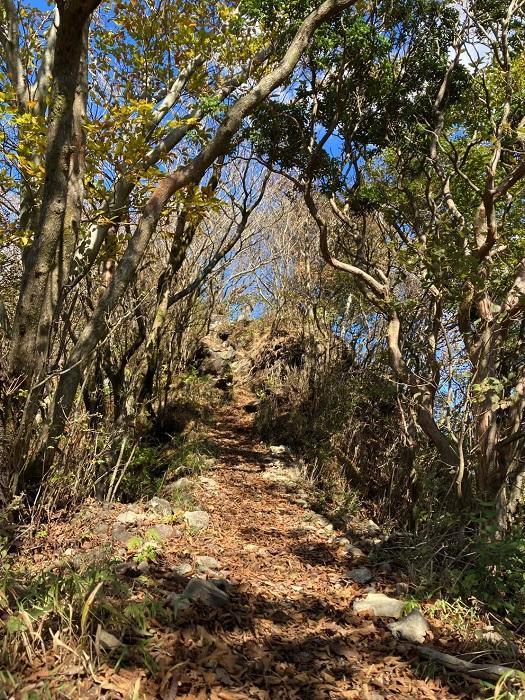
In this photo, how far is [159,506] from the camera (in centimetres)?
461

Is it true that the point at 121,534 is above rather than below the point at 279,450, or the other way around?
below

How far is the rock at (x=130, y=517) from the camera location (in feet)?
13.5

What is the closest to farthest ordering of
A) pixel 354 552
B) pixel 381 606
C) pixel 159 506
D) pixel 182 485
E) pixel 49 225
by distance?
1. pixel 381 606
2. pixel 49 225
3. pixel 354 552
4. pixel 159 506
5. pixel 182 485

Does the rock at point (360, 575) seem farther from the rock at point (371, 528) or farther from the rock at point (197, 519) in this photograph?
the rock at point (197, 519)

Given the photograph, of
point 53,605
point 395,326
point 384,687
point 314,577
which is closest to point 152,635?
point 53,605

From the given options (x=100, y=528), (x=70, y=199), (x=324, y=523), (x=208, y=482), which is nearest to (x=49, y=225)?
(x=70, y=199)

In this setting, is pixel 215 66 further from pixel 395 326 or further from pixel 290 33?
pixel 395 326

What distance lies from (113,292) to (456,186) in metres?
5.53

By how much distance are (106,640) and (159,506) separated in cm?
222

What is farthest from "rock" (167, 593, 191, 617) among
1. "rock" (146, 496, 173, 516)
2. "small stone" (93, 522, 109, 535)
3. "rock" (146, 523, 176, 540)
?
"rock" (146, 496, 173, 516)

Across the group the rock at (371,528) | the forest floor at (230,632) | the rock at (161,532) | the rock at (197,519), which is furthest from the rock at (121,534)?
the rock at (371,528)

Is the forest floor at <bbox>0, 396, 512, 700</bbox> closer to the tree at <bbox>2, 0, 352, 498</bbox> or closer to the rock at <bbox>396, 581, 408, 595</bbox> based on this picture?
the rock at <bbox>396, 581, 408, 595</bbox>

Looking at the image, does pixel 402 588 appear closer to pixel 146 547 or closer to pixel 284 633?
pixel 284 633

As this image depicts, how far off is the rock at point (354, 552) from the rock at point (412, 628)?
1214 mm
